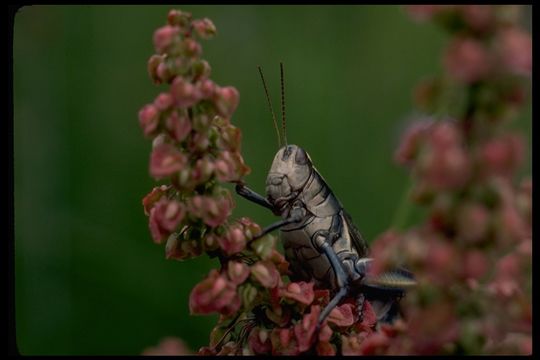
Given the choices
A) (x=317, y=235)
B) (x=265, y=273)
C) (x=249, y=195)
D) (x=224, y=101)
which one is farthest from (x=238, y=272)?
(x=317, y=235)

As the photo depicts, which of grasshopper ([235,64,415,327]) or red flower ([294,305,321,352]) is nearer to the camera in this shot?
red flower ([294,305,321,352])

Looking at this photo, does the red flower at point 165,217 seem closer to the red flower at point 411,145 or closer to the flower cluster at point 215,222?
the flower cluster at point 215,222

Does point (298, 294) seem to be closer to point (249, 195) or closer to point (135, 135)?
point (249, 195)

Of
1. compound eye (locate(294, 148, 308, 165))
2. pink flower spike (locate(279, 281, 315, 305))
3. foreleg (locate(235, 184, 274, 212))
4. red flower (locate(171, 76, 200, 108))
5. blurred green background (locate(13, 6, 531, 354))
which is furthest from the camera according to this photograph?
blurred green background (locate(13, 6, 531, 354))

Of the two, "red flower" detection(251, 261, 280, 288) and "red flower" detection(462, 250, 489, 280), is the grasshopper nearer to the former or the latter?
"red flower" detection(251, 261, 280, 288)

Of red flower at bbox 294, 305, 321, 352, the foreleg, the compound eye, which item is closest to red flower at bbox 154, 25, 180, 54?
red flower at bbox 294, 305, 321, 352
